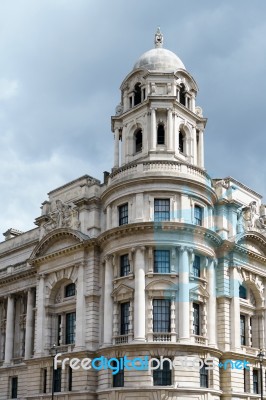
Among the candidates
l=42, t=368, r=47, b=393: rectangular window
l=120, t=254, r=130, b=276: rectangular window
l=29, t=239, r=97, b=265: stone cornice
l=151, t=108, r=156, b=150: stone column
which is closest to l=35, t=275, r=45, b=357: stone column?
l=42, t=368, r=47, b=393: rectangular window

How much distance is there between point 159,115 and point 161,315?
1777cm

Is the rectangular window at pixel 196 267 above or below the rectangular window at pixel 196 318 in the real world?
above

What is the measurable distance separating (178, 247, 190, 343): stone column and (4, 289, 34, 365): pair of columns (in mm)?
17783

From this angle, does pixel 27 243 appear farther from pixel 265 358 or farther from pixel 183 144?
pixel 265 358

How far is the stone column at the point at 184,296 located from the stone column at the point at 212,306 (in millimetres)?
2790

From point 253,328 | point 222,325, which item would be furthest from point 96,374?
point 253,328

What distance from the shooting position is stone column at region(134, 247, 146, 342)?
48688 mm

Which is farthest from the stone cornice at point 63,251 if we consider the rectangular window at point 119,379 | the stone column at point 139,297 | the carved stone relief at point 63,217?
the rectangular window at point 119,379

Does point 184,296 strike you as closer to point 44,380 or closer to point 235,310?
point 235,310

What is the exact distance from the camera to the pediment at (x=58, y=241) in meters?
56.3

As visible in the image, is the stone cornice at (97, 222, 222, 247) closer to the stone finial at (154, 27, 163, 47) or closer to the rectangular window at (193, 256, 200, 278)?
the rectangular window at (193, 256, 200, 278)

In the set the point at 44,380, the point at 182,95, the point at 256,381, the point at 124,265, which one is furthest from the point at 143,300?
the point at 182,95

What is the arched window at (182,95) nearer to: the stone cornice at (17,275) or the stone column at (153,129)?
the stone column at (153,129)

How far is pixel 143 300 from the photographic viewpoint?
4947cm
